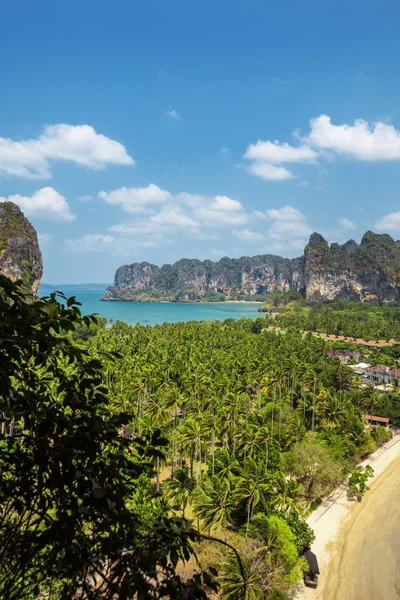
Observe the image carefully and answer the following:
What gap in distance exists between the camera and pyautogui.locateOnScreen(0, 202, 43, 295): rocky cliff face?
96188 mm

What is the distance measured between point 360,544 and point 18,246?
99917 mm

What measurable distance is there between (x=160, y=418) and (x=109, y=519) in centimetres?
3275

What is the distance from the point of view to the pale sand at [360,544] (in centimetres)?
2217

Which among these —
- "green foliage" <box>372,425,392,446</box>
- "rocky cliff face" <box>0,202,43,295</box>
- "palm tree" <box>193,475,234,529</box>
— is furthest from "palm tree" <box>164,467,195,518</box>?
"rocky cliff face" <box>0,202,43,295</box>

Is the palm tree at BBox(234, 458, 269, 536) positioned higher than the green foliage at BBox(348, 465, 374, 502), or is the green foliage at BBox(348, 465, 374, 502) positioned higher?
the palm tree at BBox(234, 458, 269, 536)

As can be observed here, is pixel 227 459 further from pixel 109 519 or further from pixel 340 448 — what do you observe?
pixel 109 519

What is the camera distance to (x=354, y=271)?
593ft

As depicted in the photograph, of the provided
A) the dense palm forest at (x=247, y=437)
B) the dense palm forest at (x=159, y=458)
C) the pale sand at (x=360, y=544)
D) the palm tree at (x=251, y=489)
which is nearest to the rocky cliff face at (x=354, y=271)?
the dense palm forest at (x=159, y=458)

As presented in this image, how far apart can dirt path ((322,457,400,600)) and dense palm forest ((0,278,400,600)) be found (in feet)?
8.26

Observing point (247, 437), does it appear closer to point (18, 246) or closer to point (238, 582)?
point (238, 582)

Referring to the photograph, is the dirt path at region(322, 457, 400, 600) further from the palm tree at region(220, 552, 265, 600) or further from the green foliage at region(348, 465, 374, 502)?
the palm tree at region(220, 552, 265, 600)

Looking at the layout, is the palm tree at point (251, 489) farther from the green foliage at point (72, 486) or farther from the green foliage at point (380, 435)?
the green foliage at point (380, 435)

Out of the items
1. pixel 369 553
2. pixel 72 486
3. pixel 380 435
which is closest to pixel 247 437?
pixel 369 553

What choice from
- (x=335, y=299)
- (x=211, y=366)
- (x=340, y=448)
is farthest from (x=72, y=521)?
(x=335, y=299)
